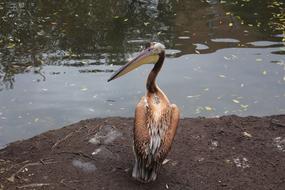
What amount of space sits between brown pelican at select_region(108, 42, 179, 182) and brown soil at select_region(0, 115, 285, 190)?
0.26m

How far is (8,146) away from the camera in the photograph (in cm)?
678

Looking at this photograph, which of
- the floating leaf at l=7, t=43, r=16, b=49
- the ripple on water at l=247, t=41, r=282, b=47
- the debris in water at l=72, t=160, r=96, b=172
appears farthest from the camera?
the ripple on water at l=247, t=41, r=282, b=47

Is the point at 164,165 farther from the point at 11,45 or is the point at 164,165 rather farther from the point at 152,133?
the point at 11,45

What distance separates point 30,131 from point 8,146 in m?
0.79

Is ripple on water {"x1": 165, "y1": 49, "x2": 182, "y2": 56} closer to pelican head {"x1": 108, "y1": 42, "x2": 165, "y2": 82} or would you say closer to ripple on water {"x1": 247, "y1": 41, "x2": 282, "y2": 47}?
ripple on water {"x1": 247, "y1": 41, "x2": 282, "y2": 47}

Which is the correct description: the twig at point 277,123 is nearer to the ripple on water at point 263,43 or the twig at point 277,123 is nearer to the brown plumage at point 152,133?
the brown plumage at point 152,133

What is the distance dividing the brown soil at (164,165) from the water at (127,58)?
82 centimetres

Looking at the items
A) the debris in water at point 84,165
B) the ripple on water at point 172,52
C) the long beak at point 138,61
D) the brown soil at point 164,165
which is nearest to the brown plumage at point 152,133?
the brown soil at point 164,165

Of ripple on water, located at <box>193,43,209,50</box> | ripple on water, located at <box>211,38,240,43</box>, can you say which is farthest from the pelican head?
ripple on water, located at <box>211,38,240,43</box>

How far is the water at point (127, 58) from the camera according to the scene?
8.25 metres

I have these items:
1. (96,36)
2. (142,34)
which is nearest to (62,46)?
(96,36)

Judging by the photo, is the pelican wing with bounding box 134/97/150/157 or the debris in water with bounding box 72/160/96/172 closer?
the pelican wing with bounding box 134/97/150/157

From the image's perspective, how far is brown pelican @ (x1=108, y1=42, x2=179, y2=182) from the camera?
5473mm

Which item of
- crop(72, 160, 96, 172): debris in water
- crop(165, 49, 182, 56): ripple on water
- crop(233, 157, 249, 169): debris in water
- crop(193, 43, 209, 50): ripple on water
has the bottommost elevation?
crop(72, 160, 96, 172): debris in water
